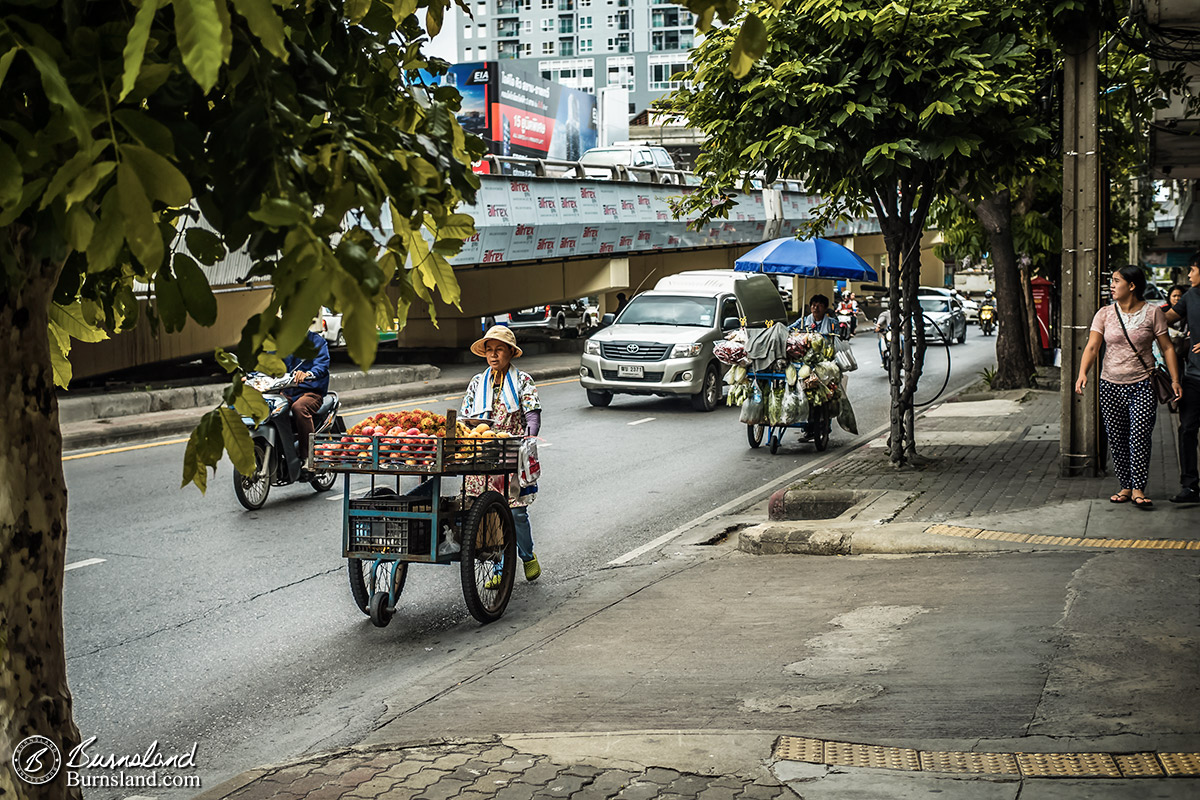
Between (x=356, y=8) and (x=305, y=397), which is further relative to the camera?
(x=305, y=397)

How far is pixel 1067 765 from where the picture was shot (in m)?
4.33

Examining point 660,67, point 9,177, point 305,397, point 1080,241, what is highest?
point 660,67

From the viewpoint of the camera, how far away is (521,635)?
6.93m

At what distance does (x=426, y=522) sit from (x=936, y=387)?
19486 mm

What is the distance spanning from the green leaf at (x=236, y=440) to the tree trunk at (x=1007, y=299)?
18.1 meters

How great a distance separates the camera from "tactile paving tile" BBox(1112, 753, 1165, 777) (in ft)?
13.9

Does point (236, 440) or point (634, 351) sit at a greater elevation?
point (236, 440)

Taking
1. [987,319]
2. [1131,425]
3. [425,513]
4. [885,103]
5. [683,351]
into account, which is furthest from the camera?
[987,319]

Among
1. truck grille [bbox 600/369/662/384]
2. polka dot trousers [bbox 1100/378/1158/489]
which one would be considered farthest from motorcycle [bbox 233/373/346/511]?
truck grille [bbox 600/369/662/384]

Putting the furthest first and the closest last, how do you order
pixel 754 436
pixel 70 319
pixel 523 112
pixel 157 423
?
pixel 523 112, pixel 157 423, pixel 754 436, pixel 70 319

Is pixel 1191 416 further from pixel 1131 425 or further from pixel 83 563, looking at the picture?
pixel 83 563

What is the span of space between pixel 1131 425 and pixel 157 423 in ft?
42.2

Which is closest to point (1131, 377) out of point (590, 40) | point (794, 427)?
point (794, 427)

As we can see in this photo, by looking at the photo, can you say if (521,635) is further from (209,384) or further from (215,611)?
(209,384)
